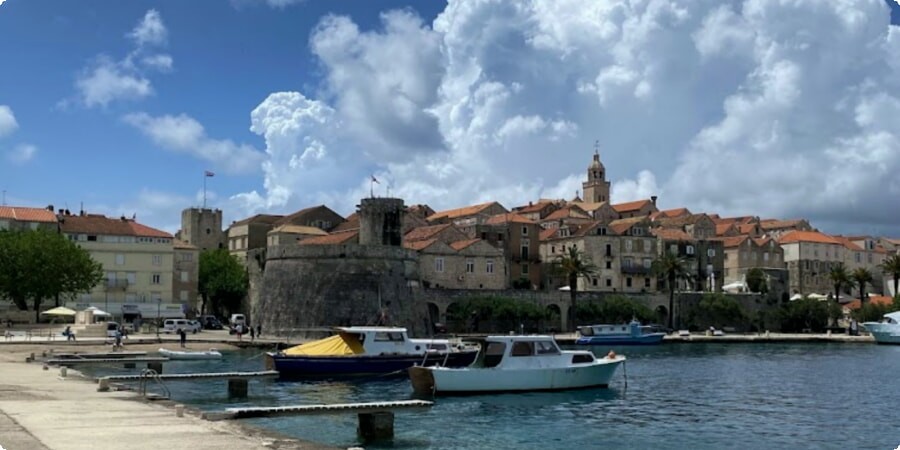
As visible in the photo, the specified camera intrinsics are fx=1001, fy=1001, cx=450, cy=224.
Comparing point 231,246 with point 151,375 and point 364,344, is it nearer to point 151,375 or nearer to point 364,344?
Answer: point 364,344

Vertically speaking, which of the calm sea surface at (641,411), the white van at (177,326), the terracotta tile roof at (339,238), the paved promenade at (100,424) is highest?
the terracotta tile roof at (339,238)

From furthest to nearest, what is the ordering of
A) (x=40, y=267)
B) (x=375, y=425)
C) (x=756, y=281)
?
(x=756, y=281) < (x=40, y=267) < (x=375, y=425)

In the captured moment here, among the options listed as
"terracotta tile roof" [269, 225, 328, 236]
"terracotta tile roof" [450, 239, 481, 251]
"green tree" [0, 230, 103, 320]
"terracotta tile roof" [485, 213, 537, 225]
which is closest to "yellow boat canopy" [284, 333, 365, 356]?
"green tree" [0, 230, 103, 320]

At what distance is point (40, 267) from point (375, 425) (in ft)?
166

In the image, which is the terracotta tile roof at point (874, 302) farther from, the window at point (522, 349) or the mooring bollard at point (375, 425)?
the mooring bollard at point (375, 425)

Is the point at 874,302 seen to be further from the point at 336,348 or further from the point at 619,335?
the point at 336,348

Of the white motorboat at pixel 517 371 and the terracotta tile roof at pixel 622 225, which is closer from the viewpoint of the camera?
the white motorboat at pixel 517 371

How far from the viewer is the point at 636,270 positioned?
302ft

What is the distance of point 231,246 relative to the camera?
344 ft

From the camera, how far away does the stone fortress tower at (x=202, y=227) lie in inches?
3979

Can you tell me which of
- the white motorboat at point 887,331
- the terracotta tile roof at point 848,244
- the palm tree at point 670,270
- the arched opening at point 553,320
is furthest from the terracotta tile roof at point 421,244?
the terracotta tile roof at point 848,244

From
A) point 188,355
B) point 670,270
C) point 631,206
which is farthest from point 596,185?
point 188,355

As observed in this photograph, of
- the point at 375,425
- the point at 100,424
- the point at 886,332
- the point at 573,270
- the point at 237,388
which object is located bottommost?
the point at 375,425

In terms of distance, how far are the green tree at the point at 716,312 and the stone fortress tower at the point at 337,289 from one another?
1321 inches
